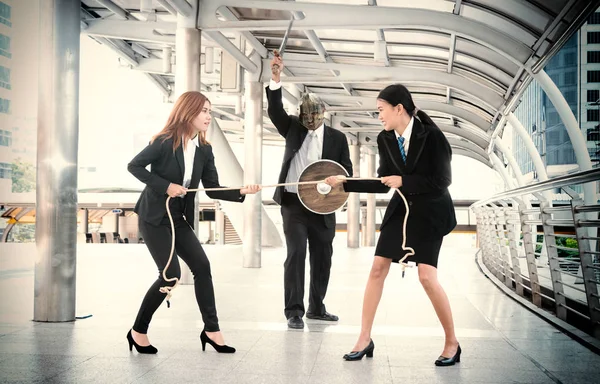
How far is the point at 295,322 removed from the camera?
20.5 ft

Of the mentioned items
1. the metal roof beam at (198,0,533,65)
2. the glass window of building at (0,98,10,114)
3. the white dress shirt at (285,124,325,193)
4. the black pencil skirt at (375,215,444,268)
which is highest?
the metal roof beam at (198,0,533,65)

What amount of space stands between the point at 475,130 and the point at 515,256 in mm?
19068

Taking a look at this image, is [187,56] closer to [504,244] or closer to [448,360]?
[504,244]

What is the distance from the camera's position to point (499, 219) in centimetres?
1076

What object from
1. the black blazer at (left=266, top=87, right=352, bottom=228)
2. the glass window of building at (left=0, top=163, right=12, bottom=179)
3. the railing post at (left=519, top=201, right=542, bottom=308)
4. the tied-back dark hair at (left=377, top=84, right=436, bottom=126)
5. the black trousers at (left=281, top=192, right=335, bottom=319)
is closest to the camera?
the tied-back dark hair at (left=377, top=84, right=436, bottom=126)

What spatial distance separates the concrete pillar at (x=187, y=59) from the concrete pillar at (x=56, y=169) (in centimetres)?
430

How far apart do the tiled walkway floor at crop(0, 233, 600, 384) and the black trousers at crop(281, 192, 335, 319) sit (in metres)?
0.25

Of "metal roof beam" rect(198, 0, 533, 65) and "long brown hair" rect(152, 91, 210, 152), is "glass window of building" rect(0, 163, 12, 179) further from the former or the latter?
"metal roof beam" rect(198, 0, 533, 65)

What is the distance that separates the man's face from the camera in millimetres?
6414

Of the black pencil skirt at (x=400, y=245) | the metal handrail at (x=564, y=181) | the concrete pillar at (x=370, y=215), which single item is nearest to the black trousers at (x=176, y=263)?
the black pencil skirt at (x=400, y=245)

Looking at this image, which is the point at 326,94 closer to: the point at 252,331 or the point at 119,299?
the point at 119,299

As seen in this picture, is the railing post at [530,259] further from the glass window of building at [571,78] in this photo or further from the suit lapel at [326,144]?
the glass window of building at [571,78]

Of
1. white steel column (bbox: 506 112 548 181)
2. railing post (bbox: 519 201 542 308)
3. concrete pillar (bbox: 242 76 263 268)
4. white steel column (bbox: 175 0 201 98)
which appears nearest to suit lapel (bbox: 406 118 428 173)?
railing post (bbox: 519 201 542 308)

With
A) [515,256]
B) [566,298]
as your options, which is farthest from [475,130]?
[566,298]
